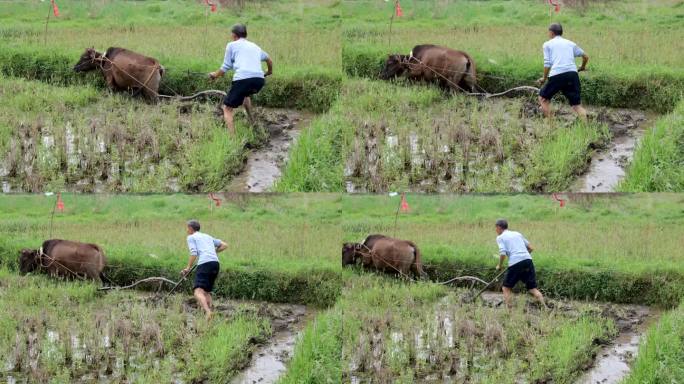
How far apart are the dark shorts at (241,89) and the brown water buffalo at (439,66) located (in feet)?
5.84

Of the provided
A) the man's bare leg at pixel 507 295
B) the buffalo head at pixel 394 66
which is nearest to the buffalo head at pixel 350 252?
the man's bare leg at pixel 507 295

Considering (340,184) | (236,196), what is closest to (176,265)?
(236,196)

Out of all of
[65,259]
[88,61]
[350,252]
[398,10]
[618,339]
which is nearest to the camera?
[618,339]

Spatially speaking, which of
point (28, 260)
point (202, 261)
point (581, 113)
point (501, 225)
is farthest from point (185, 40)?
point (581, 113)

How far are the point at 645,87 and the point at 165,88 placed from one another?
159 inches

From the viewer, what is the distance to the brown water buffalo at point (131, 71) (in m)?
10.5

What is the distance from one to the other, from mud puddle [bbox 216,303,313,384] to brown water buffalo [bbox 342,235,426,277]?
0.87 m

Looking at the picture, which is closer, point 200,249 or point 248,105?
point 200,249

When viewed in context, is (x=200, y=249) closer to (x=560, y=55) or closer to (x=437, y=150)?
(x=437, y=150)

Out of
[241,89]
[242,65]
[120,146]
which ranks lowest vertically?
[120,146]

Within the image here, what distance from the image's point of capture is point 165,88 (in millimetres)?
10805

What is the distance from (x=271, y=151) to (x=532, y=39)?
3.13 meters

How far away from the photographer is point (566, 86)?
987 centimetres

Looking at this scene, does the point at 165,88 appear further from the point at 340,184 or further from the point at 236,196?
the point at 340,184
